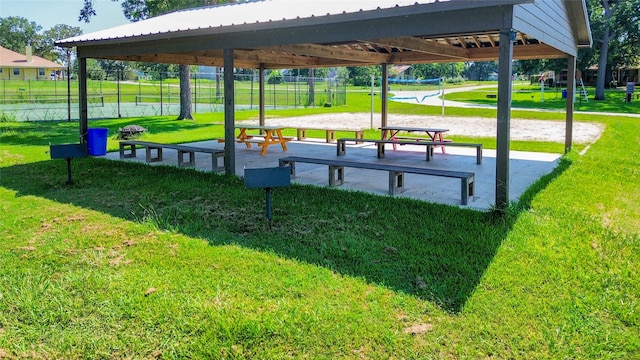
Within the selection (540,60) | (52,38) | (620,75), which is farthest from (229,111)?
(52,38)

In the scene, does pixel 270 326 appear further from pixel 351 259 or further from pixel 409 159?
pixel 409 159

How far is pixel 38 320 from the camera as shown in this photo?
369 centimetres

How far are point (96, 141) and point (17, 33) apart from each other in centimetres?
7743

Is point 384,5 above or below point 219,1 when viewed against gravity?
below

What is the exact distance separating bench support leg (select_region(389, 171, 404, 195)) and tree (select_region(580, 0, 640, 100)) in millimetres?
32884

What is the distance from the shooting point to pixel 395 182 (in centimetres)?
734

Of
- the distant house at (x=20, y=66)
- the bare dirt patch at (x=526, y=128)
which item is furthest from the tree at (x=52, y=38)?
the bare dirt patch at (x=526, y=128)

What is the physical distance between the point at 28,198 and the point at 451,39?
7.80 meters

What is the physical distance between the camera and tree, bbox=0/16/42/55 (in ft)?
243

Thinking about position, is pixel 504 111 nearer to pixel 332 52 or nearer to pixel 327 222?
pixel 327 222

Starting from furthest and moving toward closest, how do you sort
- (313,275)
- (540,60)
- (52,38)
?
(52,38), (540,60), (313,275)

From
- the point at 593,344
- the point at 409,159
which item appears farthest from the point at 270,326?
the point at 409,159

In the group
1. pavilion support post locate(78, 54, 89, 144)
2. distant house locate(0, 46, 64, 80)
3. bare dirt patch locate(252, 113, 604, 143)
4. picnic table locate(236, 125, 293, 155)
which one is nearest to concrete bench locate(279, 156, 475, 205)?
picnic table locate(236, 125, 293, 155)

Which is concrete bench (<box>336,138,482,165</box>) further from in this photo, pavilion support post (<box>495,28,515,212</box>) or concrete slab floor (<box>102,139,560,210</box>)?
pavilion support post (<box>495,28,515,212</box>)
